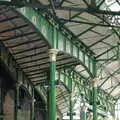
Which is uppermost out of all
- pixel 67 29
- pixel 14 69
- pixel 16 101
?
pixel 67 29

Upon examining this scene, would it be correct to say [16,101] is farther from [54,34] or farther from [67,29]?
[54,34]

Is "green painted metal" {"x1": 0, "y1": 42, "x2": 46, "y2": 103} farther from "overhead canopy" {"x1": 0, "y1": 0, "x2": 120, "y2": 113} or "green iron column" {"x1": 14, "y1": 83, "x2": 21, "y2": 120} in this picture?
"green iron column" {"x1": 14, "y1": 83, "x2": 21, "y2": 120}

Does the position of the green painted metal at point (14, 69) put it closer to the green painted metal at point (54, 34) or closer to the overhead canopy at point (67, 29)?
the overhead canopy at point (67, 29)

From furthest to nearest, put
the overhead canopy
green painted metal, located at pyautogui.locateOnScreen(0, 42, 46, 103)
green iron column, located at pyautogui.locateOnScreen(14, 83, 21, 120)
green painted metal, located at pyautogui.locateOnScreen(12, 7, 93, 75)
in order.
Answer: green iron column, located at pyautogui.locateOnScreen(14, 83, 21, 120) < green painted metal, located at pyautogui.locateOnScreen(0, 42, 46, 103) < the overhead canopy < green painted metal, located at pyautogui.locateOnScreen(12, 7, 93, 75)

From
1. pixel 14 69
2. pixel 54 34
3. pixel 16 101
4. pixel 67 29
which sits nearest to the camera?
pixel 54 34

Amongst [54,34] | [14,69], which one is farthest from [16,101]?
[54,34]

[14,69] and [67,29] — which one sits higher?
[67,29]

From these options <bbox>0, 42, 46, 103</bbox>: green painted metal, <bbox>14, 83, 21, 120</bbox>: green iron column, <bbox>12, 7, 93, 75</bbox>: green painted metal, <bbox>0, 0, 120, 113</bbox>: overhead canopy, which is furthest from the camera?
<bbox>14, 83, 21, 120</bbox>: green iron column

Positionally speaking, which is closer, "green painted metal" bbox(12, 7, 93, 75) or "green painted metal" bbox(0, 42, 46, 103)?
"green painted metal" bbox(12, 7, 93, 75)

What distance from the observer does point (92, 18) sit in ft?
110

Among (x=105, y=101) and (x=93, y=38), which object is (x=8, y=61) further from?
(x=105, y=101)

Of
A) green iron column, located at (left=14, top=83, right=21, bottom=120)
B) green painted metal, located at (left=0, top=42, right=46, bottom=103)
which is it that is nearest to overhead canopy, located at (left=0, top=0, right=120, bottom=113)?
green painted metal, located at (left=0, top=42, right=46, bottom=103)

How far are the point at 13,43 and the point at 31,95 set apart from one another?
12.3m

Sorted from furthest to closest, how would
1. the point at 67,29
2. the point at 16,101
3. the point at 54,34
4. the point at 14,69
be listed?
1. the point at 16,101
2. the point at 14,69
3. the point at 67,29
4. the point at 54,34
